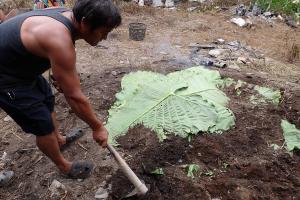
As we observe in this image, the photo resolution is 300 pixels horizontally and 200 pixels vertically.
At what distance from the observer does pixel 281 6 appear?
363 inches

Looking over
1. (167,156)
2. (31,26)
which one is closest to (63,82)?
(31,26)

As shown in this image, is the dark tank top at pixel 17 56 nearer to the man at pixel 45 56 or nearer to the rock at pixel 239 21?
the man at pixel 45 56

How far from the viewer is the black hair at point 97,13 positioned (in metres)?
2.56

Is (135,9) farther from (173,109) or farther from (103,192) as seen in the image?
(103,192)

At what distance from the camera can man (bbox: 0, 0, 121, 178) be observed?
8.32ft

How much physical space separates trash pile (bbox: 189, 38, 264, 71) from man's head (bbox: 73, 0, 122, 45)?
3.32 m

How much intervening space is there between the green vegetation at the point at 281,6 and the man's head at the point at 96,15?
729cm

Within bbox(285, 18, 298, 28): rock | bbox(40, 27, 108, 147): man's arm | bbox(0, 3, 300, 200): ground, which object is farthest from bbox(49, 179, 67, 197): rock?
bbox(285, 18, 298, 28): rock

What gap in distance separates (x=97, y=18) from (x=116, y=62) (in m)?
3.51

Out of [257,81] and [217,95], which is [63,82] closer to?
[217,95]

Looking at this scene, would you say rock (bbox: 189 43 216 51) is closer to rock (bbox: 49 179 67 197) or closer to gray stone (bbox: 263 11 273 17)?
gray stone (bbox: 263 11 273 17)

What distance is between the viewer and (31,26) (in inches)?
104

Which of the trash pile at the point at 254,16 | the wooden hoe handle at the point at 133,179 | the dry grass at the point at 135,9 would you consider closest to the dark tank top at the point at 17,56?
the wooden hoe handle at the point at 133,179

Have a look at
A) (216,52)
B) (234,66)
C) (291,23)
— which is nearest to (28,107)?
(234,66)
